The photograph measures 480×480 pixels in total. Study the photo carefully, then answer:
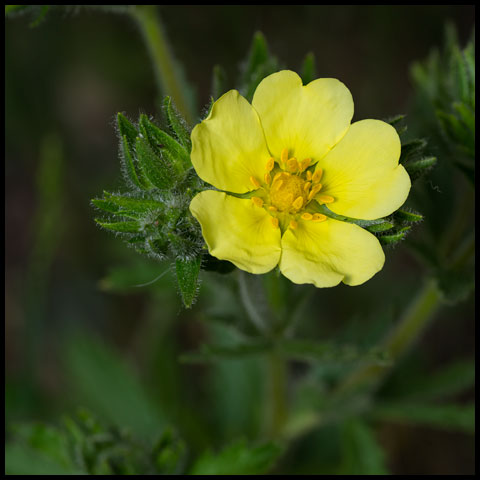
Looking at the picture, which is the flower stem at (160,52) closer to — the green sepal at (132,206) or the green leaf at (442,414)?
the green sepal at (132,206)

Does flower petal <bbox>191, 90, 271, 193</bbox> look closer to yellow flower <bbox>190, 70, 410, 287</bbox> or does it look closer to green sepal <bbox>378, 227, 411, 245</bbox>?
yellow flower <bbox>190, 70, 410, 287</bbox>

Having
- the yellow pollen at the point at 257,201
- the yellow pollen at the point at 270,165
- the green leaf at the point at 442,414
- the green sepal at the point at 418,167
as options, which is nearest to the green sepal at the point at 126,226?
the yellow pollen at the point at 257,201

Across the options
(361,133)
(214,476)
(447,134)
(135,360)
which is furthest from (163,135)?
(135,360)

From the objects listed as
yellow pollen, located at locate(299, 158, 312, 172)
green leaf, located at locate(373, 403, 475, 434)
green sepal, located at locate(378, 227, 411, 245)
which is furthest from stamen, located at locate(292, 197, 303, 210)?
green leaf, located at locate(373, 403, 475, 434)

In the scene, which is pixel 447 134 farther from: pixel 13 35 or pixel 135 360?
pixel 13 35

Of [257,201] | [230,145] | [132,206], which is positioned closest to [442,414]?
[257,201]

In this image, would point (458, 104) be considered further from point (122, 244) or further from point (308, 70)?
point (122, 244)
